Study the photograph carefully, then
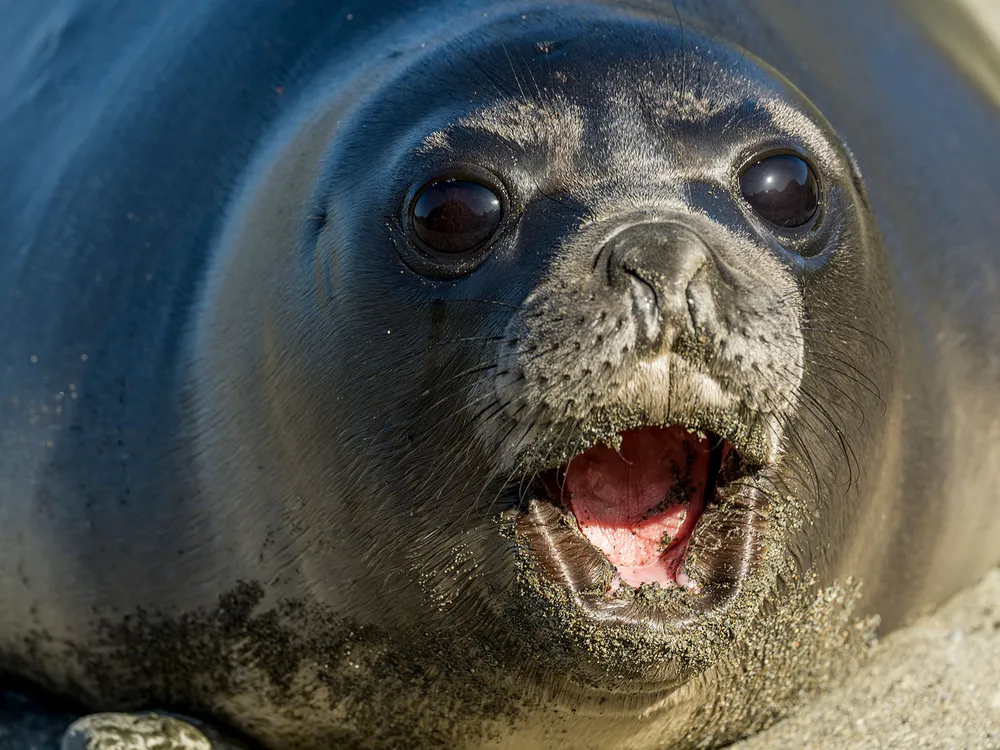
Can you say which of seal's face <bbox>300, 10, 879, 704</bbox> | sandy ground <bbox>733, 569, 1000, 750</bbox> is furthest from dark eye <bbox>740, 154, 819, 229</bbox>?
sandy ground <bbox>733, 569, 1000, 750</bbox>

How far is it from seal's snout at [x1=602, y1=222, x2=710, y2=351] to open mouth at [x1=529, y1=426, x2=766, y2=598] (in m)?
0.30

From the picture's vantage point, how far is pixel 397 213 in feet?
12.0

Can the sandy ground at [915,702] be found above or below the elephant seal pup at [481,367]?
below

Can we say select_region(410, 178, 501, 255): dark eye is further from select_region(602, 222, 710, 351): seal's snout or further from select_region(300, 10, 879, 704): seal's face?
select_region(602, 222, 710, 351): seal's snout

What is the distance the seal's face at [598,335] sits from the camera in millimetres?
3201

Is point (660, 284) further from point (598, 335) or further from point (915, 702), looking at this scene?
point (915, 702)

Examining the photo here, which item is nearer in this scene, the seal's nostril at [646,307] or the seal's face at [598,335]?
the seal's nostril at [646,307]

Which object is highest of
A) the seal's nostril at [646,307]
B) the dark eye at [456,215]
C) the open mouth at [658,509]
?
the dark eye at [456,215]

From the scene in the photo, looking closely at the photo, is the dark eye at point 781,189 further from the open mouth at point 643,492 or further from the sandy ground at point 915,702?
the sandy ground at point 915,702

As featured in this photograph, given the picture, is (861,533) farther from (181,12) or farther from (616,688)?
(181,12)

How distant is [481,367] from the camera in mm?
3396

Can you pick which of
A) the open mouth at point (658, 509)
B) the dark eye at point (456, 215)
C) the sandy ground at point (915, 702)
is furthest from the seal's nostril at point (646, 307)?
the sandy ground at point (915, 702)

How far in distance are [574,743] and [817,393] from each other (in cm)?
109

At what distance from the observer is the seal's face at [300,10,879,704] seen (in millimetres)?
3201
